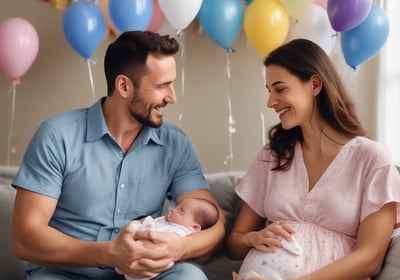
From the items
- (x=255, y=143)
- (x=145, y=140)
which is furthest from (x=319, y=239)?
(x=255, y=143)

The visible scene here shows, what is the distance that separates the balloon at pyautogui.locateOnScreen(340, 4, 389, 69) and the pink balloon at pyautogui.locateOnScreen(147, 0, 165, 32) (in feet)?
2.78

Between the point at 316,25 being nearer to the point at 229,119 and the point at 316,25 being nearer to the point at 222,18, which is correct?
the point at 222,18

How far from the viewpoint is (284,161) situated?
2.19 meters

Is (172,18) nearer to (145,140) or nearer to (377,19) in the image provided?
(145,140)

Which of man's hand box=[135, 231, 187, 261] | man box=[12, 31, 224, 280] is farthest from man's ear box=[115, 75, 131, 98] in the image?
man's hand box=[135, 231, 187, 261]

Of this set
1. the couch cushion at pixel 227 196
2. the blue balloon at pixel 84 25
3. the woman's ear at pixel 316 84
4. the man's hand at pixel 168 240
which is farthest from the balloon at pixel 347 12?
the man's hand at pixel 168 240

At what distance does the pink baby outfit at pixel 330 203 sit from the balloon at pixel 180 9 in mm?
889

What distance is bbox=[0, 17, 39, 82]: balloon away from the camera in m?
2.79

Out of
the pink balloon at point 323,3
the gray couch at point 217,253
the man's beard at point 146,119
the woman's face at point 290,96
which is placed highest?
the pink balloon at point 323,3

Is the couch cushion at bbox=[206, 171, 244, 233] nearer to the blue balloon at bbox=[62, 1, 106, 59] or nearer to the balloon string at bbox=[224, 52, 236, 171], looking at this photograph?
the balloon string at bbox=[224, 52, 236, 171]

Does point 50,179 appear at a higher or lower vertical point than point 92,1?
lower

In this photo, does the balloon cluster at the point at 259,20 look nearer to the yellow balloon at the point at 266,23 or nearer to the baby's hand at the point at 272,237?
the yellow balloon at the point at 266,23

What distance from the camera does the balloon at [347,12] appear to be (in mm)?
2490

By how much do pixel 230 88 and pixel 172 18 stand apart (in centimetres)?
65
